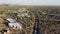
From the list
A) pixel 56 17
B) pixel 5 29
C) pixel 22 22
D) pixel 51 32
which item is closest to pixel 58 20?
pixel 56 17

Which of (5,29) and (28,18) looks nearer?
(5,29)

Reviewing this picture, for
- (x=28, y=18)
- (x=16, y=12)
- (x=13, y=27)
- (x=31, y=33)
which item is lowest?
(x=31, y=33)

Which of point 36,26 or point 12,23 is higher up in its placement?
point 12,23

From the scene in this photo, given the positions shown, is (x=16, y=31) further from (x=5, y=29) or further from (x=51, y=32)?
(x=51, y=32)

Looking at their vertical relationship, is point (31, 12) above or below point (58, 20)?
above

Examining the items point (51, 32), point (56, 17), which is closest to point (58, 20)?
point (56, 17)

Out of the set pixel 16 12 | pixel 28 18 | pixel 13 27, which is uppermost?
pixel 16 12

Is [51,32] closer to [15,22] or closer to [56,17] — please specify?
[56,17]

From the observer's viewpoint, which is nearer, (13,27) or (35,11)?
(13,27)

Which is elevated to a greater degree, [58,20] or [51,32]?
[58,20]
